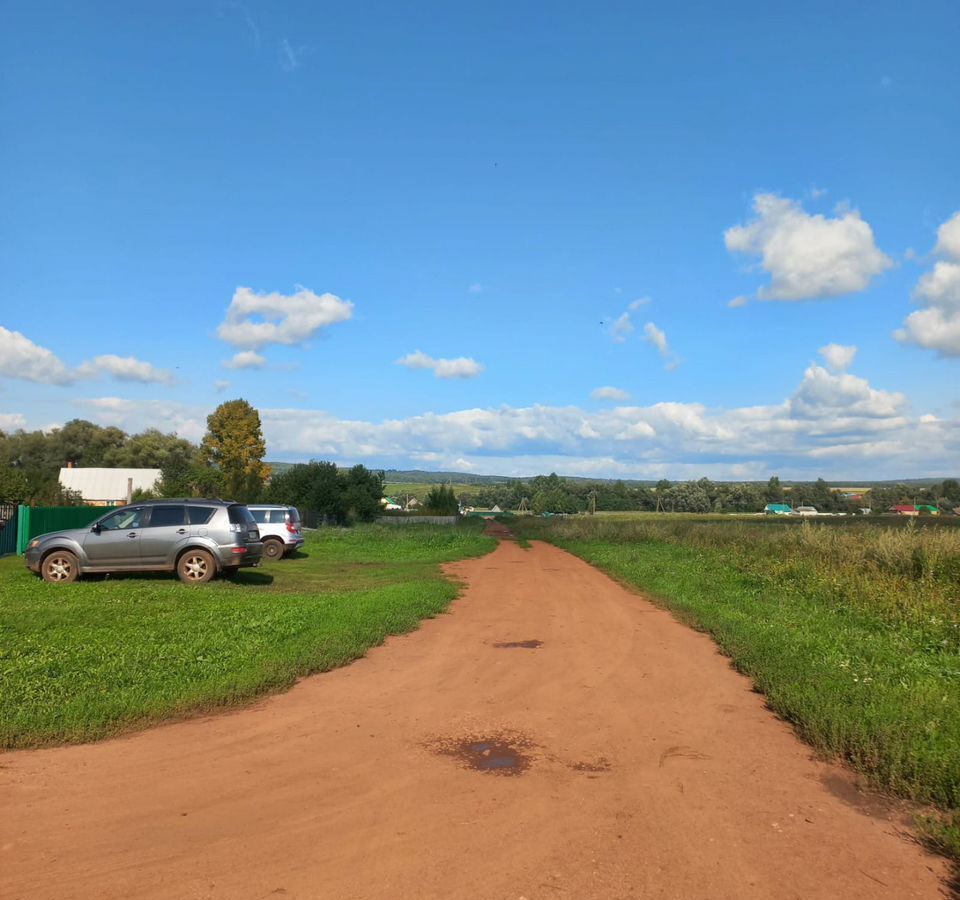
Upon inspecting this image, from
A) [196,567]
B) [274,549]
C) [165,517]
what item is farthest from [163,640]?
[274,549]

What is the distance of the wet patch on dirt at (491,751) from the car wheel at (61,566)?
41.2ft

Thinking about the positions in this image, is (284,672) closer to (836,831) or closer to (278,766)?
(278,766)

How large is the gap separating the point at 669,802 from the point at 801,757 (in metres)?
1.72

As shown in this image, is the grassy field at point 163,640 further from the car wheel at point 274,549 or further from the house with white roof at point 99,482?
the house with white roof at point 99,482

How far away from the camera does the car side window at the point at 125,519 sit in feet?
52.7

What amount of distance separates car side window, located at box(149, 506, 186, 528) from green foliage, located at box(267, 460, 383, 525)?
105 feet

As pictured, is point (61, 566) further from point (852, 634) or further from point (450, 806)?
point (852, 634)

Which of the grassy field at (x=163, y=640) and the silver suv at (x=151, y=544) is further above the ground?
the silver suv at (x=151, y=544)

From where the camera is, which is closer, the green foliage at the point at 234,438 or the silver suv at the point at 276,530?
the silver suv at the point at 276,530

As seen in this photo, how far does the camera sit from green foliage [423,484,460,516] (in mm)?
75500

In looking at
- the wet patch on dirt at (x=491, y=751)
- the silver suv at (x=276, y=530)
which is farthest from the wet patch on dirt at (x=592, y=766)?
the silver suv at (x=276, y=530)

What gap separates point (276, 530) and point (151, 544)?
9.43 meters

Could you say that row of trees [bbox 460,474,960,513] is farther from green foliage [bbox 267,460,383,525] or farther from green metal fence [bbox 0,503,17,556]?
green metal fence [bbox 0,503,17,556]

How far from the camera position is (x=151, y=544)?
16.0 meters
